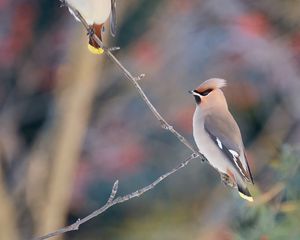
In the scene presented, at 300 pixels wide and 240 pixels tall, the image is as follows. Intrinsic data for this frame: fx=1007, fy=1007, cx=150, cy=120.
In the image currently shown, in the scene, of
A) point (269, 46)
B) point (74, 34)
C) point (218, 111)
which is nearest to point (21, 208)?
point (74, 34)

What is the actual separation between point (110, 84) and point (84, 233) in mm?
919

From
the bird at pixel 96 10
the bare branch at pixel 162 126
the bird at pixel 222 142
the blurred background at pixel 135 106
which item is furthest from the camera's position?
the blurred background at pixel 135 106

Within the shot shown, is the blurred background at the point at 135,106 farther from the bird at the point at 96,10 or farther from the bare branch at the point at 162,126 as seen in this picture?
the bare branch at the point at 162,126

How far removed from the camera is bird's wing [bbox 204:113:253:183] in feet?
6.38

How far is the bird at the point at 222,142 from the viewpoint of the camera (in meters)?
1.94

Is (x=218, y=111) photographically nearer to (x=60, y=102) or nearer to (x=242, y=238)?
(x=242, y=238)

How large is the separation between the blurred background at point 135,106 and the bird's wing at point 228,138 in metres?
2.89

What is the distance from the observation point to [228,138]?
6.55 feet

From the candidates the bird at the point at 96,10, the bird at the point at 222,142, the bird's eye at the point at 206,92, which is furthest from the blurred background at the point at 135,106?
the bird's eye at the point at 206,92

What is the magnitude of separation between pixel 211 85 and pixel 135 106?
144 inches

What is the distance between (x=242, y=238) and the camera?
2908mm

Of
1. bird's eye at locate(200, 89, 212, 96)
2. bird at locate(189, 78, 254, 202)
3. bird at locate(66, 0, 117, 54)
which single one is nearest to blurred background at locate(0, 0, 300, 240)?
bird at locate(66, 0, 117, 54)

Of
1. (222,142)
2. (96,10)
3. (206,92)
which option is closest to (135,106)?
(96,10)

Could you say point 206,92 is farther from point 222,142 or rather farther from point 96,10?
point 96,10
